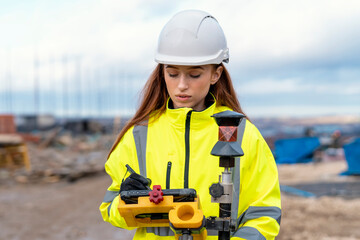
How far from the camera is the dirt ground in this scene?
7103 mm

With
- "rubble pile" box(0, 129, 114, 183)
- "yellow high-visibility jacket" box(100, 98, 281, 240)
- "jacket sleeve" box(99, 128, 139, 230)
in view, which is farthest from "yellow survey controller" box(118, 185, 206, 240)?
"rubble pile" box(0, 129, 114, 183)

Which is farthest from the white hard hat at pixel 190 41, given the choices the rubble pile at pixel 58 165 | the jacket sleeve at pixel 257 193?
the rubble pile at pixel 58 165

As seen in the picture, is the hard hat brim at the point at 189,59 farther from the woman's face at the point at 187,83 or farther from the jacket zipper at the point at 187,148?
the jacket zipper at the point at 187,148

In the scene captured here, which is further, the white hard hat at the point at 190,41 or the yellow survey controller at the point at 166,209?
the white hard hat at the point at 190,41

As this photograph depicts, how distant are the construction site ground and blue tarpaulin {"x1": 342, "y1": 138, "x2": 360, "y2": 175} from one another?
22 centimetres

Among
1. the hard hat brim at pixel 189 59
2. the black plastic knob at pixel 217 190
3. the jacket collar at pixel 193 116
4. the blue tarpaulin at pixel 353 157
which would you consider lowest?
the blue tarpaulin at pixel 353 157

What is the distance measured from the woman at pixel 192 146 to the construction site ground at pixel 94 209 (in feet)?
16.3

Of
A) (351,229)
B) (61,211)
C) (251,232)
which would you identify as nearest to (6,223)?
(61,211)

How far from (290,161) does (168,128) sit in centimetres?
1362

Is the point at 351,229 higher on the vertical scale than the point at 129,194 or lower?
lower

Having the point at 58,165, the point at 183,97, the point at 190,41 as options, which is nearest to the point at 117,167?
the point at 183,97

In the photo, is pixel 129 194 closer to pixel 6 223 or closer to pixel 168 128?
pixel 168 128

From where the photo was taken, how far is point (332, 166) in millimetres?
14531

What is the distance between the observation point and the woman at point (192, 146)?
198 centimetres
